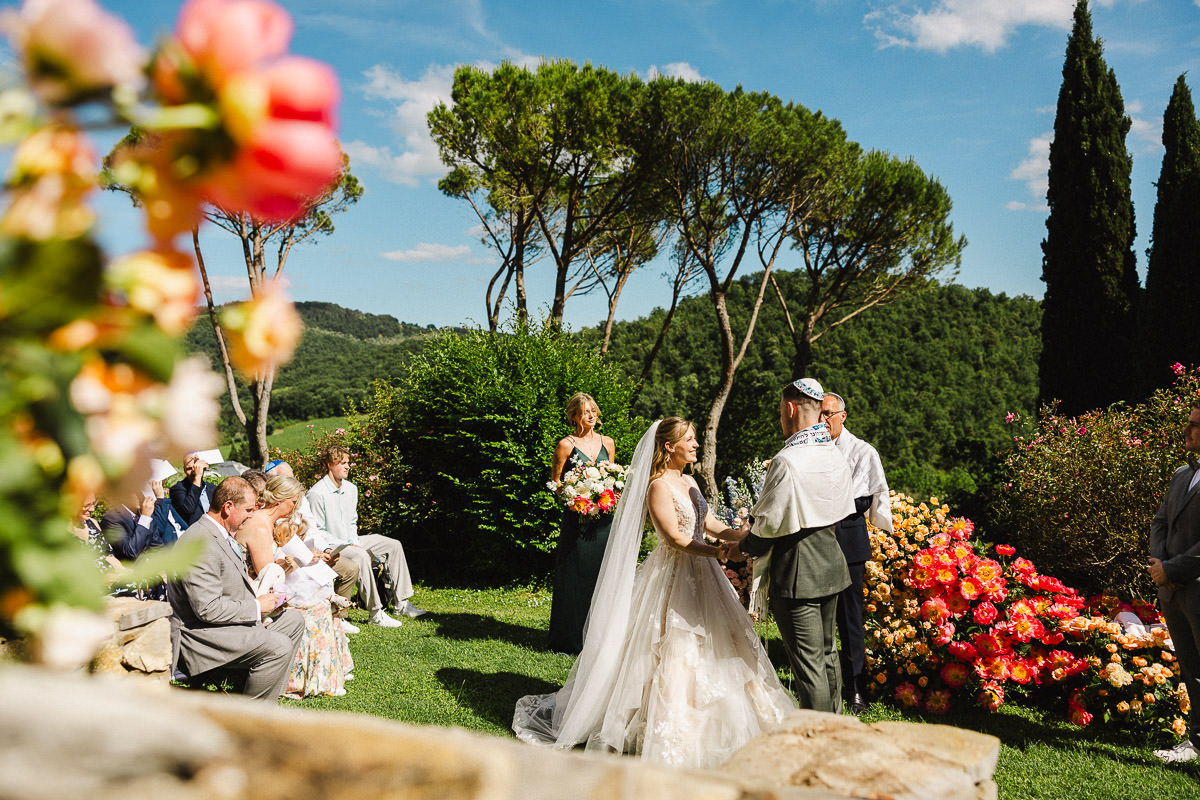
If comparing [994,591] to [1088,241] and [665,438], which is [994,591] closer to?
Result: [665,438]

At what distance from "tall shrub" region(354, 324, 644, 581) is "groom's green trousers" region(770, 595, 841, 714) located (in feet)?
19.7

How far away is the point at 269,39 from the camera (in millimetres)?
644

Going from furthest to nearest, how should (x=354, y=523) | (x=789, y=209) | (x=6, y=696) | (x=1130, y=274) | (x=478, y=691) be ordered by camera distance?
(x=789, y=209), (x=1130, y=274), (x=354, y=523), (x=478, y=691), (x=6, y=696)

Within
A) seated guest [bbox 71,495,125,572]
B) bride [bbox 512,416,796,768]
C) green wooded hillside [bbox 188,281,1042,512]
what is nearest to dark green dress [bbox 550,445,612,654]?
bride [bbox 512,416,796,768]

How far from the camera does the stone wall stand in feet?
1.96

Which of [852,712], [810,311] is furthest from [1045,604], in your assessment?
[810,311]

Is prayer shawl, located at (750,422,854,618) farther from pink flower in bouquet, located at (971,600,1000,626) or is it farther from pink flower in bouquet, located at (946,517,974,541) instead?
pink flower in bouquet, located at (946,517,974,541)

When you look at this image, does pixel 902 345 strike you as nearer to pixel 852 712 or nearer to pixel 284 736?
pixel 852 712

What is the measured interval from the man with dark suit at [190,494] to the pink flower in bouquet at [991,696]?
6.71 metres

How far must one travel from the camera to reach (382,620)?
7387 mm

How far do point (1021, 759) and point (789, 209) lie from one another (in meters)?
14.3

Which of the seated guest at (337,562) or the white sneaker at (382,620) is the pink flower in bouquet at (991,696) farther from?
the seated guest at (337,562)

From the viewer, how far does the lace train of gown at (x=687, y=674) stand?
391 centimetres

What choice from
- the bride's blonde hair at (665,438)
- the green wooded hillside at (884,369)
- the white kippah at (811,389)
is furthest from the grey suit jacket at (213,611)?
the green wooded hillside at (884,369)
